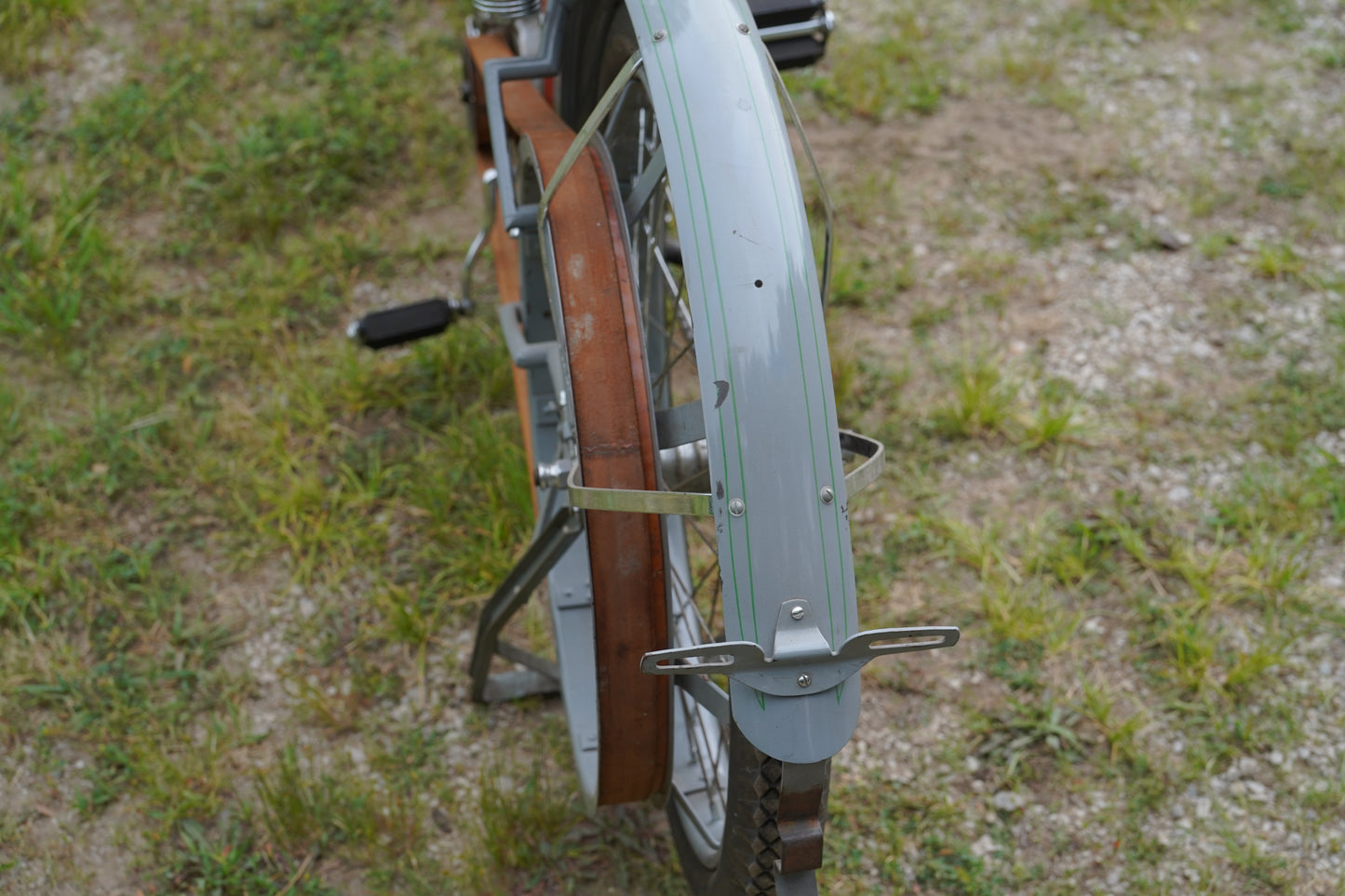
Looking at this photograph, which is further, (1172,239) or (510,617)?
(1172,239)

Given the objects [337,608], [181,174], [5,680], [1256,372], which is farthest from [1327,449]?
[181,174]

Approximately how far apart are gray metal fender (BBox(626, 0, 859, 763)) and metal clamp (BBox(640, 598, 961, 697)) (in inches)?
0.5

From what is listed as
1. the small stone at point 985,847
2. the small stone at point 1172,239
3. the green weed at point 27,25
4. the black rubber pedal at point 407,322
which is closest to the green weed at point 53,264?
the green weed at point 27,25

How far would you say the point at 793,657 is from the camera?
1210 mm

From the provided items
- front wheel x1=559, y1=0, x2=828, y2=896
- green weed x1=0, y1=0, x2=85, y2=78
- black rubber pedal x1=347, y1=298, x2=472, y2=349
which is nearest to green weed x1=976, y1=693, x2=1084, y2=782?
front wheel x1=559, y1=0, x2=828, y2=896

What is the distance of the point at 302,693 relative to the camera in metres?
2.18

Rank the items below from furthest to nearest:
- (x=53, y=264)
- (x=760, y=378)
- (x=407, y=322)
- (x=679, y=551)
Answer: (x=53, y=264) < (x=407, y=322) < (x=679, y=551) < (x=760, y=378)

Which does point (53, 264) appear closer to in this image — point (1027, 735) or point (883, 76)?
point (883, 76)

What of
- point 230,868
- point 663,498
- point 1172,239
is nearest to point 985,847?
point 663,498

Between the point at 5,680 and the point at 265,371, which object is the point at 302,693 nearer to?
the point at 5,680

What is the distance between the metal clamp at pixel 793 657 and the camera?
1206 millimetres

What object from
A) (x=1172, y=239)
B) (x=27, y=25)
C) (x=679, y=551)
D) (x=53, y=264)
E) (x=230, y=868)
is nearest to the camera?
(x=230, y=868)

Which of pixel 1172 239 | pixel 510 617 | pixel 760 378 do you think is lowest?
pixel 510 617

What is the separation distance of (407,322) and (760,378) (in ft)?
5.23
